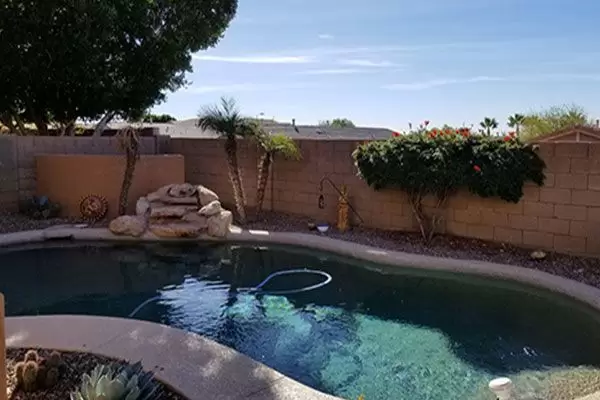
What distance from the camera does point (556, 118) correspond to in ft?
50.7

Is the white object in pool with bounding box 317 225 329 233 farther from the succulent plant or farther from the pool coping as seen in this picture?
the succulent plant

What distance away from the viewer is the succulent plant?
10.9 ft

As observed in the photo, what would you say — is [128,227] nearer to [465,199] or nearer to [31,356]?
[465,199]

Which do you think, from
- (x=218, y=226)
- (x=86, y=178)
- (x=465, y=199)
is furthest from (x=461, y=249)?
(x=86, y=178)

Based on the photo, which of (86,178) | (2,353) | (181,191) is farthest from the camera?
(86,178)

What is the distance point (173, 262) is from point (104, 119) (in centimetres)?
778

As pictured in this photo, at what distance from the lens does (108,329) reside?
177 inches

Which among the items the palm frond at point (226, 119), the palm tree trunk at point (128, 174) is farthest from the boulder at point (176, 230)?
the palm frond at point (226, 119)

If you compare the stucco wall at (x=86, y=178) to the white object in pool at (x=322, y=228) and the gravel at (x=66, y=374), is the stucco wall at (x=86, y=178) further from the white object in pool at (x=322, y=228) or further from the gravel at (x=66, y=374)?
the gravel at (x=66, y=374)

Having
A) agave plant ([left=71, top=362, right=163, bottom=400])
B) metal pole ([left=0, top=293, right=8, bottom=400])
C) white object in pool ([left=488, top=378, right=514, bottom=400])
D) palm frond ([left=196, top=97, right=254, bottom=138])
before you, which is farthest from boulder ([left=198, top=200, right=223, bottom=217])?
metal pole ([left=0, top=293, right=8, bottom=400])

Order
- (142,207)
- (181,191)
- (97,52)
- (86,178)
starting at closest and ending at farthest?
1. (142,207)
2. (181,191)
3. (86,178)
4. (97,52)

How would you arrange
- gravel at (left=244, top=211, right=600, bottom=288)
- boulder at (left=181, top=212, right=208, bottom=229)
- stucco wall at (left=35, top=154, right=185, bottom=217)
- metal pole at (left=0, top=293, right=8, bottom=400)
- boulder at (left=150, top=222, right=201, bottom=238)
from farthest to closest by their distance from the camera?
stucco wall at (left=35, top=154, right=185, bottom=217) → boulder at (left=181, top=212, right=208, bottom=229) → boulder at (left=150, top=222, right=201, bottom=238) → gravel at (left=244, top=211, right=600, bottom=288) → metal pole at (left=0, top=293, right=8, bottom=400)

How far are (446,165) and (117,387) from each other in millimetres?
6393

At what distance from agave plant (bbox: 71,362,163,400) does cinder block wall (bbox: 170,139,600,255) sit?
21.2 feet
